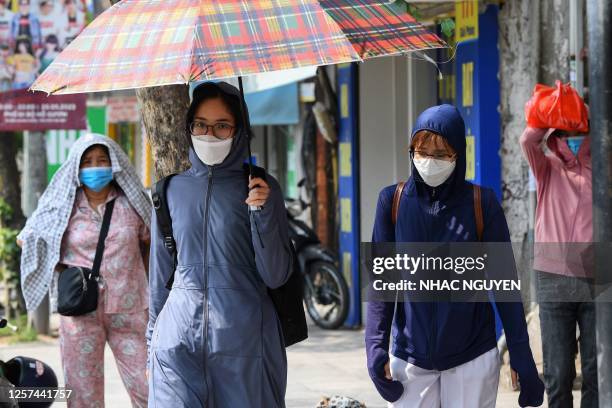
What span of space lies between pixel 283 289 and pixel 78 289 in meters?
1.72

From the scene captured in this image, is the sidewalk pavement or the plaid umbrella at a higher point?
the plaid umbrella

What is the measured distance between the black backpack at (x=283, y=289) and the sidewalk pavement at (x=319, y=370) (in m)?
3.28

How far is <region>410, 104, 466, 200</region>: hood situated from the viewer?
448 centimetres

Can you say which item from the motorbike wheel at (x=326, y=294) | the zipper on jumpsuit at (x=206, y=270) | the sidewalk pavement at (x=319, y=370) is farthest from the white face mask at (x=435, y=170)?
the motorbike wheel at (x=326, y=294)

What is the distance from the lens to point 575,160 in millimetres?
6074

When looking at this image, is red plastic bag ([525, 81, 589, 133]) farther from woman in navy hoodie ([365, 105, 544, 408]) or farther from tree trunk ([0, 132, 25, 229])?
tree trunk ([0, 132, 25, 229])

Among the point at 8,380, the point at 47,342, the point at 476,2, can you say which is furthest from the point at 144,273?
the point at 47,342

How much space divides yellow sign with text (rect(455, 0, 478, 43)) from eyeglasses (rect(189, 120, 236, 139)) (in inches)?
175

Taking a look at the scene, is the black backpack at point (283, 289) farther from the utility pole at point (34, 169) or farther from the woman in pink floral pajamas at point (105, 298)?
the utility pole at point (34, 169)

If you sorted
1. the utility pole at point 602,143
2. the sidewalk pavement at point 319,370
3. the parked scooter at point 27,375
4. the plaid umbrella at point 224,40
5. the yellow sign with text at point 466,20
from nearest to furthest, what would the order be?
the plaid umbrella at point 224,40, the utility pole at point 602,143, the parked scooter at point 27,375, the sidewalk pavement at point 319,370, the yellow sign with text at point 466,20

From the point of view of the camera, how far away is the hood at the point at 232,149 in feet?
14.6

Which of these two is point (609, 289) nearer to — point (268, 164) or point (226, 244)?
point (226, 244)

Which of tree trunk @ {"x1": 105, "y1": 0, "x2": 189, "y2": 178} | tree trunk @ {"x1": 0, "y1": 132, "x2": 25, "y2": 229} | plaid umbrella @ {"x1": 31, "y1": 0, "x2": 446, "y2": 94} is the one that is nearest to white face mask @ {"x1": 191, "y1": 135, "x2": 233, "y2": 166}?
plaid umbrella @ {"x1": 31, "y1": 0, "x2": 446, "y2": 94}

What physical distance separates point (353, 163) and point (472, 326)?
274 inches
